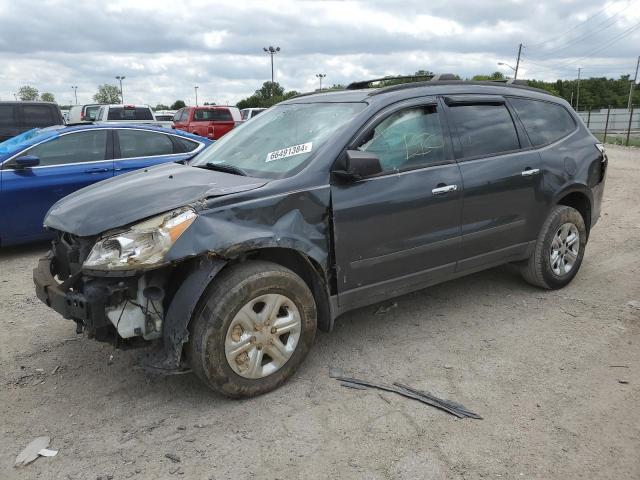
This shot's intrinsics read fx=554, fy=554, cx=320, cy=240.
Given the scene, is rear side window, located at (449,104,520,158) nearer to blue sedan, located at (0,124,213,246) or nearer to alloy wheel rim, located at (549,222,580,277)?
alloy wheel rim, located at (549,222,580,277)

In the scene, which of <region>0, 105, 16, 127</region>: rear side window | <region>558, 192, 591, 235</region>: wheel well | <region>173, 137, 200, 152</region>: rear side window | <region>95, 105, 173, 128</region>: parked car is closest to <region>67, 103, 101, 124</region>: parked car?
<region>95, 105, 173, 128</region>: parked car

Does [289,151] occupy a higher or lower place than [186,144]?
higher

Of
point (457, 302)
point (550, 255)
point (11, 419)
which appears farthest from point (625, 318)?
point (11, 419)

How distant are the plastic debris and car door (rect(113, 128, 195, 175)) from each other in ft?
15.2

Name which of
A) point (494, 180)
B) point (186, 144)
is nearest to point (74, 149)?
point (186, 144)

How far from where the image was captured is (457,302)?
488 centimetres

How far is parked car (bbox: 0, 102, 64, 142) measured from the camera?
11.3 metres

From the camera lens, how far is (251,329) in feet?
10.6

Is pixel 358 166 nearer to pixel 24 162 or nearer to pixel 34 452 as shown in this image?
pixel 34 452

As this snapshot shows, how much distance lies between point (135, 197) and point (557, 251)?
12.0ft

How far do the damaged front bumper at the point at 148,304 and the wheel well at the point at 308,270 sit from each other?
41 centimetres

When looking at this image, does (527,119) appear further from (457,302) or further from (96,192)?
(96,192)

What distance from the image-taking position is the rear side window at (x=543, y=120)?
474 cm

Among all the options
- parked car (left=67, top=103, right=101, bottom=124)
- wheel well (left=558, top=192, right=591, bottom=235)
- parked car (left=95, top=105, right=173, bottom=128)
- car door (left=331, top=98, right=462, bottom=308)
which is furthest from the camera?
parked car (left=67, top=103, right=101, bottom=124)
